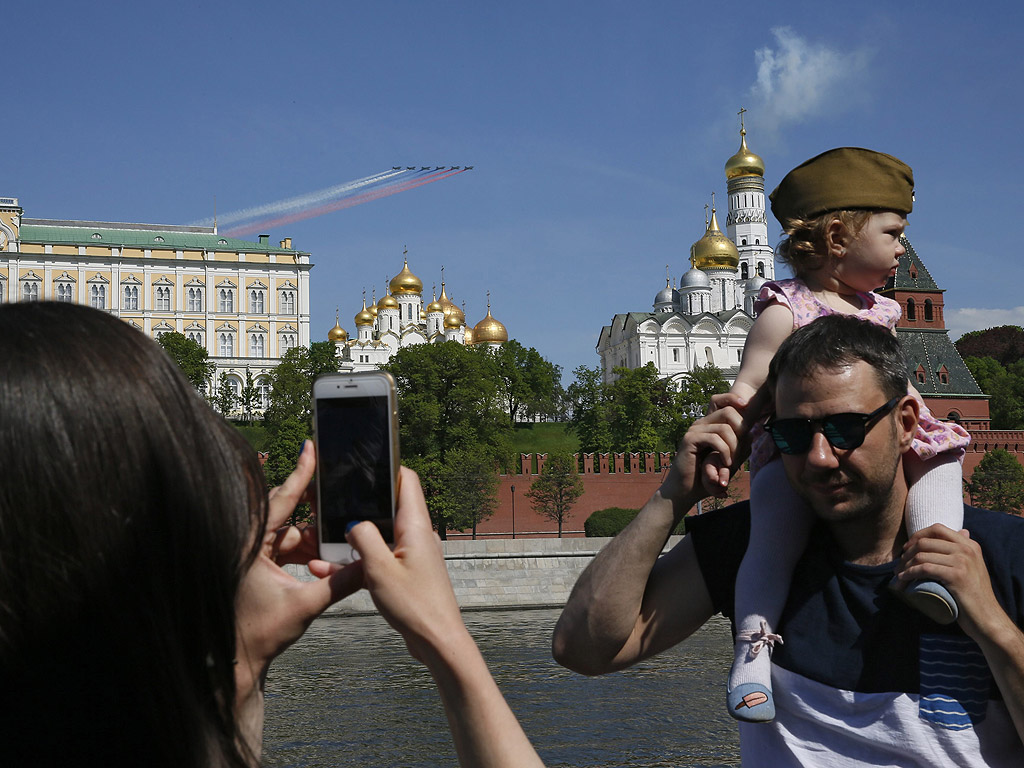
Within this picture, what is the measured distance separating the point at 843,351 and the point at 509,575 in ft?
76.9

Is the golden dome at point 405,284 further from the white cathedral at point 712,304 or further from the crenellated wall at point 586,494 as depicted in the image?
the crenellated wall at point 586,494

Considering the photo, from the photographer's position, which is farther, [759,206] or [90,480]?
[759,206]

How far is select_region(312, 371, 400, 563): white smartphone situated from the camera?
52.8 inches

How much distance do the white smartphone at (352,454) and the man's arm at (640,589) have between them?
1.02m

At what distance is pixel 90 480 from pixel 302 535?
49 centimetres

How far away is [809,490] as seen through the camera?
217 centimetres

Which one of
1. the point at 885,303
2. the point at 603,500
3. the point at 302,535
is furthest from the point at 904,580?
the point at 603,500

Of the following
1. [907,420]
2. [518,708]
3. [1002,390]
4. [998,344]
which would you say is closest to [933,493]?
[907,420]

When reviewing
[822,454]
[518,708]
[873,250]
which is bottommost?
[518,708]

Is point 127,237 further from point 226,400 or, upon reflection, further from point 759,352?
point 759,352

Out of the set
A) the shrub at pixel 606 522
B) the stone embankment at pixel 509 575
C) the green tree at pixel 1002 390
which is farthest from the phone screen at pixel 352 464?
the green tree at pixel 1002 390

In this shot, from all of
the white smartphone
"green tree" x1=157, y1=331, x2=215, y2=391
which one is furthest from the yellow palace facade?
the white smartphone

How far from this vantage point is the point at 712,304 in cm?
7094

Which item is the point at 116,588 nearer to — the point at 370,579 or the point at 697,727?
the point at 370,579
